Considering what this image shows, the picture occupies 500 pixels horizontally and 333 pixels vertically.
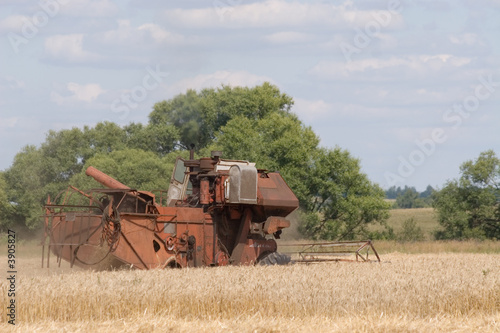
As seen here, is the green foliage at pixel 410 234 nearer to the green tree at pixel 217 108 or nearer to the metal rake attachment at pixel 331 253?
the metal rake attachment at pixel 331 253

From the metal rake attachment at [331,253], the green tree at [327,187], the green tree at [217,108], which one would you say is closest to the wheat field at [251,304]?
the metal rake attachment at [331,253]

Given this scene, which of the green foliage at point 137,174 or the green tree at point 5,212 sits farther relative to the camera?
the green tree at point 5,212

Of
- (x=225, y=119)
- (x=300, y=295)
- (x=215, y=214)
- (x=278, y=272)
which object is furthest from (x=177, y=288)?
(x=225, y=119)

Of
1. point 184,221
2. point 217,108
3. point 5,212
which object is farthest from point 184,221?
point 217,108

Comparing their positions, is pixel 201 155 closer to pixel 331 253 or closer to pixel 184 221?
pixel 331 253

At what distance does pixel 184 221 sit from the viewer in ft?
57.3

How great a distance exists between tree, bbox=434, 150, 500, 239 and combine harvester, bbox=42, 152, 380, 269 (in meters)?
24.4

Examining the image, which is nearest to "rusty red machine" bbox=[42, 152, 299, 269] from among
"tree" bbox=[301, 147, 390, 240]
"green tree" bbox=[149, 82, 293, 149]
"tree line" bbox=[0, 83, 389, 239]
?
"tree line" bbox=[0, 83, 389, 239]

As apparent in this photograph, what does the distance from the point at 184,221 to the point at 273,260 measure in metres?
2.37

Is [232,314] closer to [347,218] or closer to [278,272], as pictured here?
[278,272]

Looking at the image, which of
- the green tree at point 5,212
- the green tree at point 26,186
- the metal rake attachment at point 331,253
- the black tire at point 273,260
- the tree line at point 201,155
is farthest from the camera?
the green tree at point 26,186

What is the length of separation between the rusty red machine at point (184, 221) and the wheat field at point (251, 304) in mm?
2050

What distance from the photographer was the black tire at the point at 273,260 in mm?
18141

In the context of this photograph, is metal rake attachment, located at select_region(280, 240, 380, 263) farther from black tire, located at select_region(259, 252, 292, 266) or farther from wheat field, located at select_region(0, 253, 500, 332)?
wheat field, located at select_region(0, 253, 500, 332)
